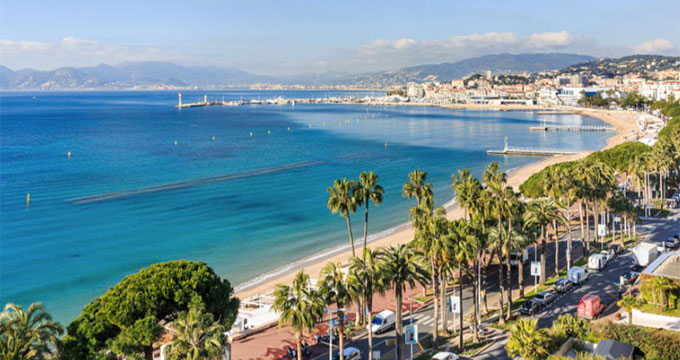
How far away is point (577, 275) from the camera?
32.7 meters

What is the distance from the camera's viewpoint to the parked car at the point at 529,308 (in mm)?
28422

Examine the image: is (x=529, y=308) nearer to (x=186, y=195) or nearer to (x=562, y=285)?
(x=562, y=285)

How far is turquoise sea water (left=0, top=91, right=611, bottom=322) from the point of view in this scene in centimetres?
4222

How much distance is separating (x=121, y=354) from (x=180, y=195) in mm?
47772

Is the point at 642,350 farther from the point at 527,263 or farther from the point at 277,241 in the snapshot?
the point at 277,241

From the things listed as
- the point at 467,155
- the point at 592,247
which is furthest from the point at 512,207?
the point at 467,155

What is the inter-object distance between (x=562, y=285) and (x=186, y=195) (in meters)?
48.5

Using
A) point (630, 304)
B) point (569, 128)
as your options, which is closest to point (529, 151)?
point (569, 128)

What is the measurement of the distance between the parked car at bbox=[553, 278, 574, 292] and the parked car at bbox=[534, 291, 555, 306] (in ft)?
4.68

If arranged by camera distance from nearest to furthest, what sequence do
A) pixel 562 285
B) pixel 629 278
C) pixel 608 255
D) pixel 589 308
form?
pixel 589 308, pixel 562 285, pixel 629 278, pixel 608 255

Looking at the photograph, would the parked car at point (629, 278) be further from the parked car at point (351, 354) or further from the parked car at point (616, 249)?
the parked car at point (351, 354)

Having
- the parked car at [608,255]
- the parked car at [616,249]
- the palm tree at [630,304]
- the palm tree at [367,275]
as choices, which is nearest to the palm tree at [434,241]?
the palm tree at [367,275]

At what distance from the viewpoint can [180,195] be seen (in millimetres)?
66375

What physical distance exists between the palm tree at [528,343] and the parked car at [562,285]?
1232 centimetres
